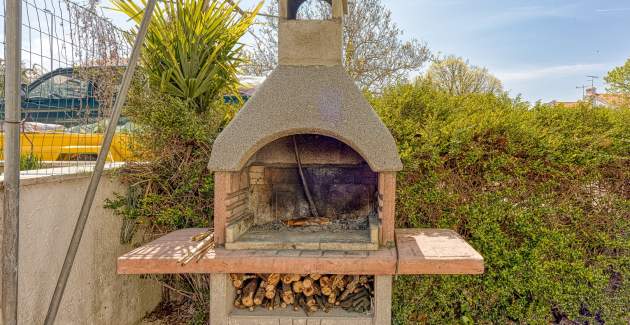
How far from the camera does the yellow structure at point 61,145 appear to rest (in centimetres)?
262

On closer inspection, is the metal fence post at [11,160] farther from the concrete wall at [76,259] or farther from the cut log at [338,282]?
the cut log at [338,282]

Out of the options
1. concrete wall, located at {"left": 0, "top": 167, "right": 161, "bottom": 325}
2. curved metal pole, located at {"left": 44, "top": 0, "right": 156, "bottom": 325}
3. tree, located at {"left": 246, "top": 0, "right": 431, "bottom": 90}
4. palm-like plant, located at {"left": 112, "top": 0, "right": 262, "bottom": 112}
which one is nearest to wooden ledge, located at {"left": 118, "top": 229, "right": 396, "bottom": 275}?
curved metal pole, located at {"left": 44, "top": 0, "right": 156, "bottom": 325}

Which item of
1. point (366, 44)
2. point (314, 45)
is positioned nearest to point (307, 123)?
point (314, 45)

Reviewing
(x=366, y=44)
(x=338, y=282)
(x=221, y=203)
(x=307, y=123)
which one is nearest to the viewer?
(x=307, y=123)

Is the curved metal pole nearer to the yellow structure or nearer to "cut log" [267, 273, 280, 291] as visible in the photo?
the yellow structure

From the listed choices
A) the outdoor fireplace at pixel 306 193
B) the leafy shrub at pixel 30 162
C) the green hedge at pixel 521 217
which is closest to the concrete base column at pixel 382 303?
the outdoor fireplace at pixel 306 193

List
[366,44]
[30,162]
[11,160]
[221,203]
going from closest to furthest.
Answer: [11,160]
[221,203]
[30,162]
[366,44]

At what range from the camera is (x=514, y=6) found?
15.6 feet

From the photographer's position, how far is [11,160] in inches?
72.2

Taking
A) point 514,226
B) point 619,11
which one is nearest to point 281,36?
point 514,226

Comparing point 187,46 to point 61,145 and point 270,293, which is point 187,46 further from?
point 270,293

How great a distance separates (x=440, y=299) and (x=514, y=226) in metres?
0.80

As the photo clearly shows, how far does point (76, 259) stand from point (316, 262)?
1690 mm

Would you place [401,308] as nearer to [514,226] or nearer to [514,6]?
[514,226]
